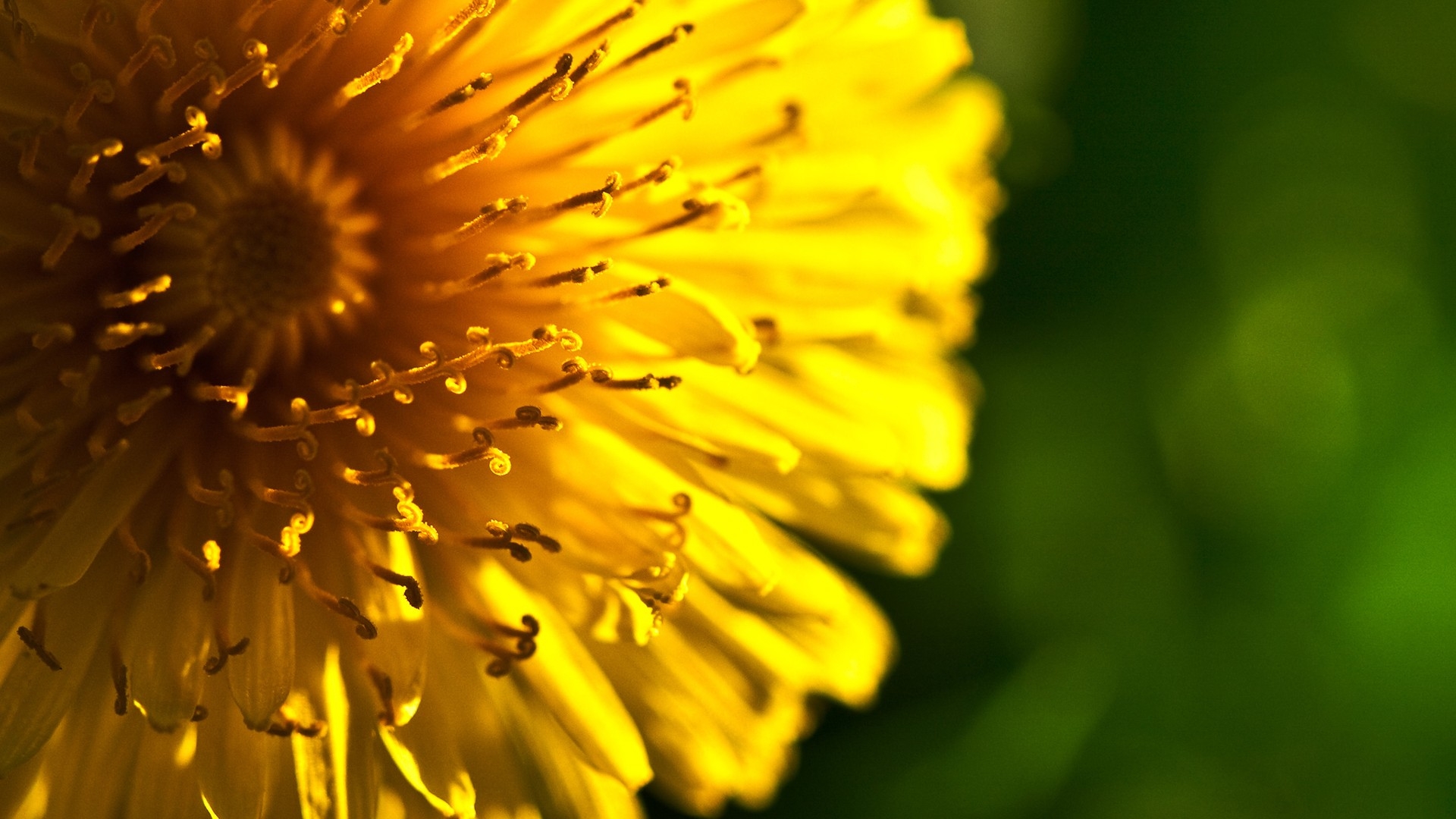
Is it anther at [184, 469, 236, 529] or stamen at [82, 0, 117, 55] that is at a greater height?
stamen at [82, 0, 117, 55]

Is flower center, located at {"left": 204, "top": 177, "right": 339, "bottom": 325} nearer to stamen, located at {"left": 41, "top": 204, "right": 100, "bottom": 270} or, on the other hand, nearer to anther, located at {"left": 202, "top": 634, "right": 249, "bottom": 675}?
stamen, located at {"left": 41, "top": 204, "right": 100, "bottom": 270}

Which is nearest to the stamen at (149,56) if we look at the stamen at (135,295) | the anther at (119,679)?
the stamen at (135,295)

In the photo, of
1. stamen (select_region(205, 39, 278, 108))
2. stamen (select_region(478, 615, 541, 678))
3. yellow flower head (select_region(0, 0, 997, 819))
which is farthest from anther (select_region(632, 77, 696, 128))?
stamen (select_region(478, 615, 541, 678))

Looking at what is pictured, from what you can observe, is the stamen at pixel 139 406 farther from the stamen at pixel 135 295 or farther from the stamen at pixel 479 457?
the stamen at pixel 479 457

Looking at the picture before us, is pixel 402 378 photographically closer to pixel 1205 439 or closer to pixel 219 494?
pixel 219 494

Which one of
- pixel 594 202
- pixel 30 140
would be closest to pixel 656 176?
pixel 594 202

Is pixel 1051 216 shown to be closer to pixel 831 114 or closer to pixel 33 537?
pixel 831 114
